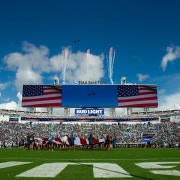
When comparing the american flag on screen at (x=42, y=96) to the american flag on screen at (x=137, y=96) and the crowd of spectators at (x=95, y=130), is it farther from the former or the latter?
the american flag on screen at (x=137, y=96)

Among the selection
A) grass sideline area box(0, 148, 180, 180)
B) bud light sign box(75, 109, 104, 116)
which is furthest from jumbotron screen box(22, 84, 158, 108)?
grass sideline area box(0, 148, 180, 180)

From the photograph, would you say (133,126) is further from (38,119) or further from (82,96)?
(38,119)

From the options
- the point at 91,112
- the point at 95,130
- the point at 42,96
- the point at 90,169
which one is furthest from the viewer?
the point at 95,130

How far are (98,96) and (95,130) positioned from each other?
12.4 meters

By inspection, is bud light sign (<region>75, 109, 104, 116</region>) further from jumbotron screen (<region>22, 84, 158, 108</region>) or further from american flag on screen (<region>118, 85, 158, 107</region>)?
american flag on screen (<region>118, 85, 158, 107</region>)

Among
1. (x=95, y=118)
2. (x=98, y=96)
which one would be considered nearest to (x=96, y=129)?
(x=95, y=118)

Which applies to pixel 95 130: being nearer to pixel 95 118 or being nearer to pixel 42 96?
pixel 95 118

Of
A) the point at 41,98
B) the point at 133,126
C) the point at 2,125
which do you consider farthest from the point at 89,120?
the point at 2,125

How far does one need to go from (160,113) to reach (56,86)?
3049 centimetres

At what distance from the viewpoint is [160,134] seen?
237 feet

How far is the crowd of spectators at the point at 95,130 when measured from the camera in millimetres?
71438

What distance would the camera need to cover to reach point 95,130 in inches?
2936

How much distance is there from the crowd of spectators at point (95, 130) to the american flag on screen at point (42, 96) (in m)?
8.90

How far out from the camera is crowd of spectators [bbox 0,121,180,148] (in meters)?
71.4
